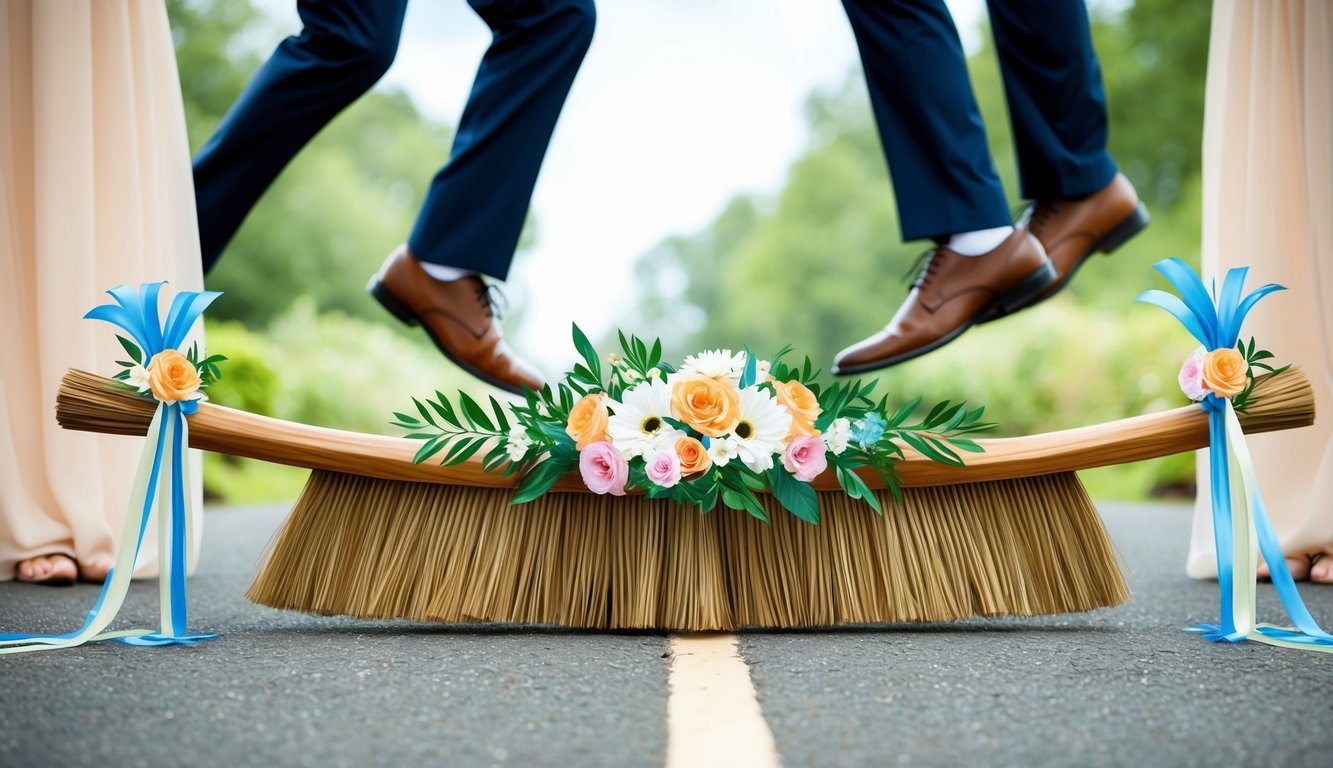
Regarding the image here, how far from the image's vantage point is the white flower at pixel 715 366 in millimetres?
1562

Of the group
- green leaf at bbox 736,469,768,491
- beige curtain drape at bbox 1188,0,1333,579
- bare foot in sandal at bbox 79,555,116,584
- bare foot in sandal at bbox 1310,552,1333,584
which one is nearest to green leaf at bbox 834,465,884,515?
green leaf at bbox 736,469,768,491

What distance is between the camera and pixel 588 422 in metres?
1.56

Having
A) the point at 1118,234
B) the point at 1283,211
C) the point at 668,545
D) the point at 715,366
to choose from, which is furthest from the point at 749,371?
the point at 1283,211

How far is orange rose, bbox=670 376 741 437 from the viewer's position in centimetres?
153

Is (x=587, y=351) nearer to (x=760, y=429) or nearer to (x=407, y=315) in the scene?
(x=760, y=429)

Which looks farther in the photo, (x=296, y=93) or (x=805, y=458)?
(x=296, y=93)

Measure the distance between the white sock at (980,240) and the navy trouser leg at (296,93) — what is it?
1.23 m

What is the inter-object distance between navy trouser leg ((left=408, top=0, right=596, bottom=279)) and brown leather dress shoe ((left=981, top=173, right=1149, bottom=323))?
1.08 m

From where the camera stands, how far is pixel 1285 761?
3.17 ft

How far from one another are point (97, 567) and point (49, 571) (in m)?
0.09

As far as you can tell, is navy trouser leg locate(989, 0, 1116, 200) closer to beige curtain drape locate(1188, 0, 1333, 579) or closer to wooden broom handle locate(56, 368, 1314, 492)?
beige curtain drape locate(1188, 0, 1333, 579)

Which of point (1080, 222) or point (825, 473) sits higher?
point (1080, 222)

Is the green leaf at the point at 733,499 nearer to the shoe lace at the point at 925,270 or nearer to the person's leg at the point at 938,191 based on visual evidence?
the person's leg at the point at 938,191

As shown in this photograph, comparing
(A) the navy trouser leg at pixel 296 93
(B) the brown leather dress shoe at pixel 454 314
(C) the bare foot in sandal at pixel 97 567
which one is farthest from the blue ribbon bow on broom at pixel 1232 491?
(C) the bare foot in sandal at pixel 97 567
